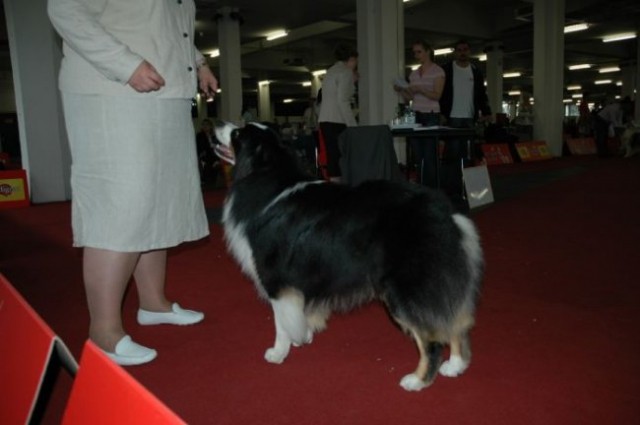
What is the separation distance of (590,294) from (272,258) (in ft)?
6.64

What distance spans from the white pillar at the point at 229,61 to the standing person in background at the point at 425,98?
833cm

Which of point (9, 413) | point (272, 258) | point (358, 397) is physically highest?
point (272, 258)

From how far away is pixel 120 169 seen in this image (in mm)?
2086

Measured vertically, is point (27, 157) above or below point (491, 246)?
above

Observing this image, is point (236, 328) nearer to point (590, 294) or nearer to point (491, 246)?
point (590, 294)

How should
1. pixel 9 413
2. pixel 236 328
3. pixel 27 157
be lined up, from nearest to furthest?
pixel 9 413 → pixel 236 328 → pixel 27 157

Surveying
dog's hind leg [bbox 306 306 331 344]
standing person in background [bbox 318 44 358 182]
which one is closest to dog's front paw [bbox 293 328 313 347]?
dog's hind leg [bbox 306 306 331 344]

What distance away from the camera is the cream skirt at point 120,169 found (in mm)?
2072

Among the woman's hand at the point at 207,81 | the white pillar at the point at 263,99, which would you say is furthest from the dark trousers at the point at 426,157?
the white pillar at the point at 263,99

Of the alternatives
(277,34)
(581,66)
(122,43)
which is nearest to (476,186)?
(122,43)

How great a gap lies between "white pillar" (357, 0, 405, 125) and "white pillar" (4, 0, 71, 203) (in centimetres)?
561

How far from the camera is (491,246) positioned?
436 centimetres

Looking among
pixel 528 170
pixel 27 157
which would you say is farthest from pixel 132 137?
pixel 528 170

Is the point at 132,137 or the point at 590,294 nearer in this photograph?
the point at 132,137
